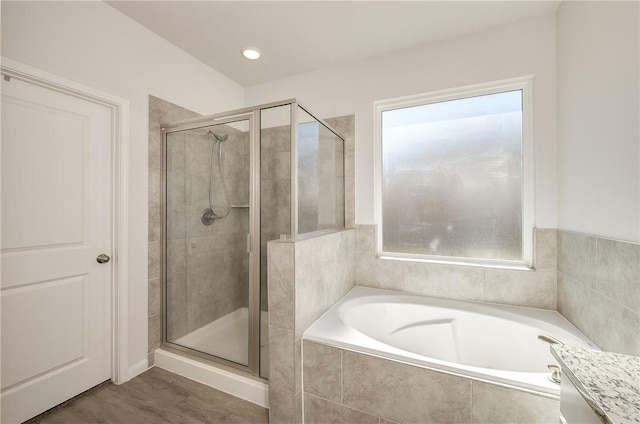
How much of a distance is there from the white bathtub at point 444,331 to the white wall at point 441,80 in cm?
68

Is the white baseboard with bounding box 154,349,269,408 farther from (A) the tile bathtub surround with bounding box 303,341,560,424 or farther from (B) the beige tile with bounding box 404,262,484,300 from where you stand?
(B) the beige tile with bounding box 404,262,484,300

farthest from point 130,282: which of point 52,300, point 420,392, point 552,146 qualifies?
point 552,146

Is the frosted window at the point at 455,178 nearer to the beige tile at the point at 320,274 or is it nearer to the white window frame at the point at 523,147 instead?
the white window frame at the point at 523,147

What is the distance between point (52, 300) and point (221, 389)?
3.77 feet

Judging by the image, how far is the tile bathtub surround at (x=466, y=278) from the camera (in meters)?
1.77

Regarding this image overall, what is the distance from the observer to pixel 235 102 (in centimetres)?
275

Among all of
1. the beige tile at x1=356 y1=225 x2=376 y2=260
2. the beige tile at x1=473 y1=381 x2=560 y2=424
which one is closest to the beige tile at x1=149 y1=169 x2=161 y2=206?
the beige tile at x1=356 y1=225 x2=376 y2=260

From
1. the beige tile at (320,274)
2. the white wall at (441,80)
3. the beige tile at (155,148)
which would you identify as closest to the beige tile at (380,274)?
the beige tile at (320,274)

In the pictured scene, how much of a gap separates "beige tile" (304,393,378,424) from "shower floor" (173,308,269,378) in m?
0.34

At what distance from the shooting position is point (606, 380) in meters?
0.64

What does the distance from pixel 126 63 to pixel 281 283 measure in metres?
1.88

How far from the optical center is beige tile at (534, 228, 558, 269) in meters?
1.75

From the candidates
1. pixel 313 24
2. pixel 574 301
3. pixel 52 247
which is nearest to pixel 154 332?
pixel 52 247

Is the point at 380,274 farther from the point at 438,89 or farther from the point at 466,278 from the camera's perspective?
the point at 438,89
